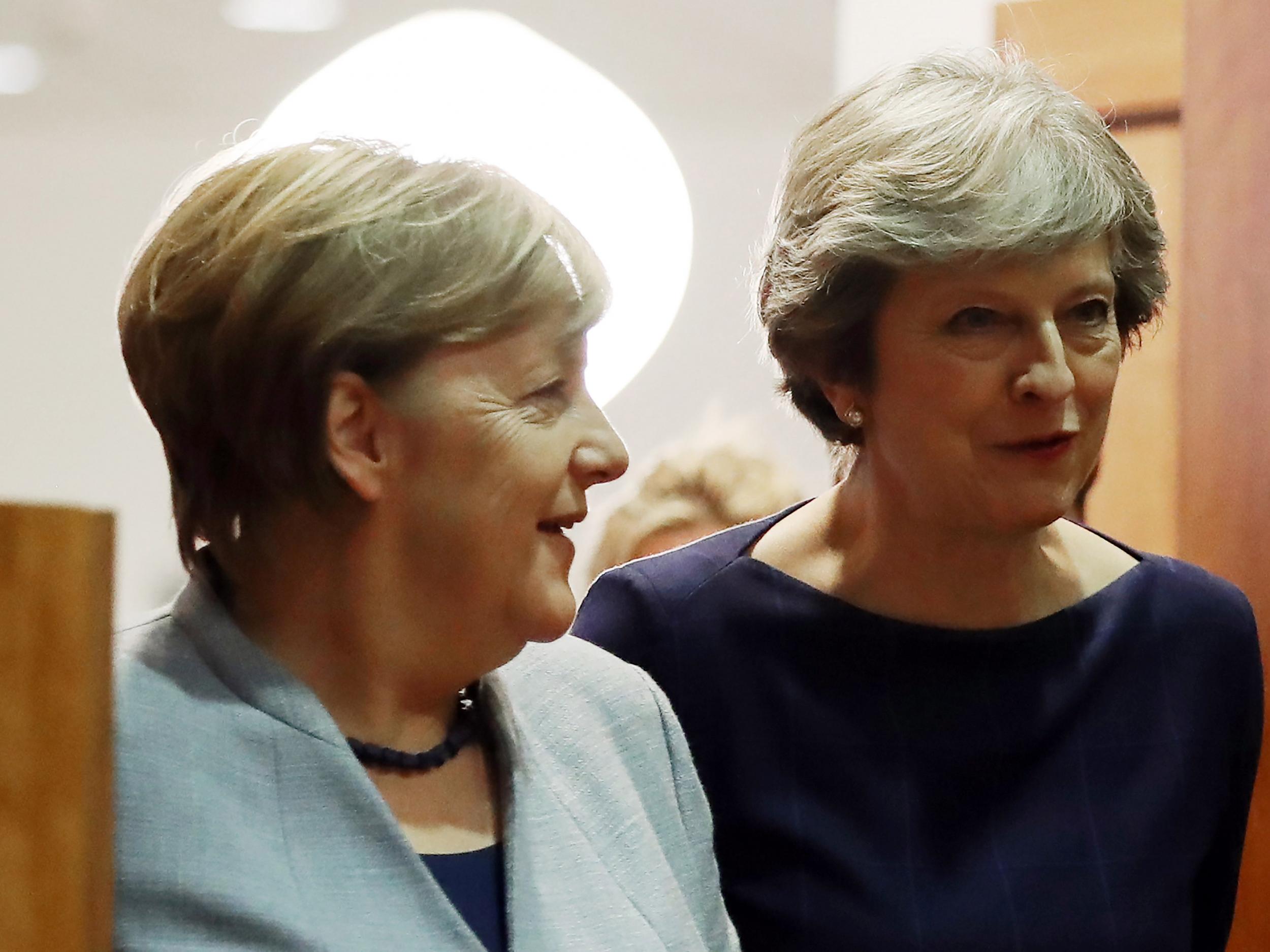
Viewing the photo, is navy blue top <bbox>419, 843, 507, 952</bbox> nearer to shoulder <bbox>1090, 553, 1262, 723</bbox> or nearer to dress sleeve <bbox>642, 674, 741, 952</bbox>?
dress sleeve <bbox>642, 674, 741, 952</bbox>

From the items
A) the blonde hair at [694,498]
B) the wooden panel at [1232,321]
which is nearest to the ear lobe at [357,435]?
the wooden panel at [1232,321]

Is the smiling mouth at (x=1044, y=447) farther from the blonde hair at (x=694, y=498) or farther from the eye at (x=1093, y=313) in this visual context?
the blonde hair at (x=694, y=498)

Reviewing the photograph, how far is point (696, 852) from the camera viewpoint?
1.21 meters

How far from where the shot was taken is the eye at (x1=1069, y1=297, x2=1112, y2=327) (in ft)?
4.21

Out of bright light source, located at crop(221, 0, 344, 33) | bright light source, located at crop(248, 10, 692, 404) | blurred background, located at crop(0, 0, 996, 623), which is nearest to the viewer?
bright light source, located at crop(248, 10, 692, 404)

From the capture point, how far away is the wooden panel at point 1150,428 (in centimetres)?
237

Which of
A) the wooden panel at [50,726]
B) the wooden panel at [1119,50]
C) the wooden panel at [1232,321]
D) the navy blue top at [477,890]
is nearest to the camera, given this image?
the wooden panel at [50,726]

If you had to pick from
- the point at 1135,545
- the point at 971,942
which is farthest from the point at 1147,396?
the point at 971,942

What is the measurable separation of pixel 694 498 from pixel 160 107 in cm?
154

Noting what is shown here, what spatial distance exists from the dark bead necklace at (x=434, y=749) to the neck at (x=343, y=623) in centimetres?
1

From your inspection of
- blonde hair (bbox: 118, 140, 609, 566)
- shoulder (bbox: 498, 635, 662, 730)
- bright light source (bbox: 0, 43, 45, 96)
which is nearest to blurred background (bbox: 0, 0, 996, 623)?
bright light source (bbox: 0, 43, 45, 96)

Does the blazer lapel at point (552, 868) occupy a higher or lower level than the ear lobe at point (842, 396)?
lower

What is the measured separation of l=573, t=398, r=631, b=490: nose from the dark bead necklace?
0.22 meters

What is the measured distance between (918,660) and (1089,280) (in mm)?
384
